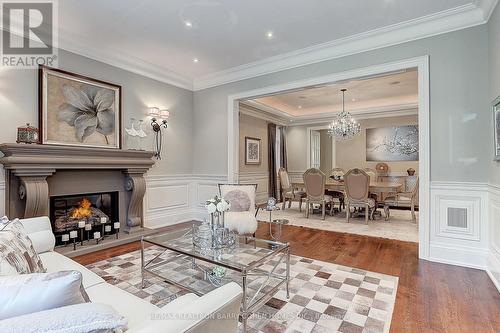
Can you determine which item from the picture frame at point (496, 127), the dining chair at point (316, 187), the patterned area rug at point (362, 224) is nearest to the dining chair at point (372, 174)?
the patterned area rug at point (362, 224)

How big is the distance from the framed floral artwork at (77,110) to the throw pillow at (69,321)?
340 centimetres

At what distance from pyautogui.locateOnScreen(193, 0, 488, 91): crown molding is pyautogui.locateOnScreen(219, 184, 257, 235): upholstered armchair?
2.08 meters

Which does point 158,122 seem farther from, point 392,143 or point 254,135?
point 392,143

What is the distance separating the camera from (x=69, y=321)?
702 mm

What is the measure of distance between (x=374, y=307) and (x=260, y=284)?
3.11ft

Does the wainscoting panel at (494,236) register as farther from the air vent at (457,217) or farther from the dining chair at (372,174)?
the dining chair at (372,174)

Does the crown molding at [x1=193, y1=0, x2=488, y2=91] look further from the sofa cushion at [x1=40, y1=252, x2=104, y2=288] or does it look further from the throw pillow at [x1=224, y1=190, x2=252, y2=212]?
the sofa cushion at [x1=40, y1=252, x2=104, y2=288]

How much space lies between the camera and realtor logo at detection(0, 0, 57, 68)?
2963 millimetres

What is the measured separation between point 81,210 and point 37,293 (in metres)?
3.46

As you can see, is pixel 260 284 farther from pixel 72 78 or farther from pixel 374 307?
pixel 72 78

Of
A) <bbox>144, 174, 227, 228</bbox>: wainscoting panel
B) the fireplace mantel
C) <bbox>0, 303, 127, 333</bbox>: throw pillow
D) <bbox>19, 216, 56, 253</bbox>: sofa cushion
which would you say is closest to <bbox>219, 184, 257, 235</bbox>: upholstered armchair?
<bbox>144, 174, 227, 228</bbox>: wainscoting panel

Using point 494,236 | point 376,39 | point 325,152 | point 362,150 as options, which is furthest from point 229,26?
point 325,152

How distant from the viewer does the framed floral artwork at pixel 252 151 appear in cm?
716

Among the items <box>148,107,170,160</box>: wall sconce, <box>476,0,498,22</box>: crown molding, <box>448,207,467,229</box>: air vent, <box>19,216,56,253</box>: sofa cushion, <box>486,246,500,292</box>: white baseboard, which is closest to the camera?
<box>19,216,56,253</box>: sofa cushion
